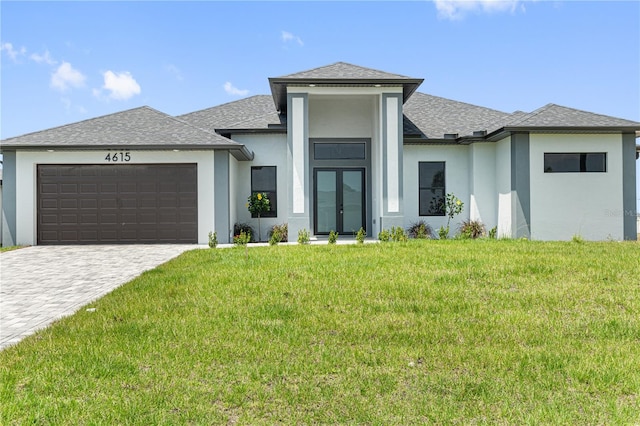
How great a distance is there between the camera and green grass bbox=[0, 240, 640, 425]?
320 centimetres

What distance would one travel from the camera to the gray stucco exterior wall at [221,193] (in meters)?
15.7

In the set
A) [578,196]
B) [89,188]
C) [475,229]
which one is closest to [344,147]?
[475,229]

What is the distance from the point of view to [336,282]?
24.1 feet

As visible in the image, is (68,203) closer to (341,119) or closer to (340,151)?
(340,151)

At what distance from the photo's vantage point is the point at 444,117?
66.3 ft

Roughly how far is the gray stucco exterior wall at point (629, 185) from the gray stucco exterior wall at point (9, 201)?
2146 cm

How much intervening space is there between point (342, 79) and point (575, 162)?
8845mm

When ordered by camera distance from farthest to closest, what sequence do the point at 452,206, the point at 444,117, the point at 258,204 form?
1. the point at 444,117
2. the point at 452,206
3. the point at 258,204

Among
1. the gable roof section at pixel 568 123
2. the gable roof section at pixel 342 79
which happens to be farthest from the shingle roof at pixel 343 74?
the gable roof section at pixel 568 123

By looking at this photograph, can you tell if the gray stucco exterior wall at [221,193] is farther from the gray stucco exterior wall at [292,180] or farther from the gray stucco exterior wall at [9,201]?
the gray stucco exterior wall at [9,201]

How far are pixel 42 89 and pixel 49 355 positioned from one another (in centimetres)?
958

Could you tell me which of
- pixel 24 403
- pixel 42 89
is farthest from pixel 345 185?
pixel 24 403

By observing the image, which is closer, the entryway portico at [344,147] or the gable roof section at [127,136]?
the gable roof section at [127,136]

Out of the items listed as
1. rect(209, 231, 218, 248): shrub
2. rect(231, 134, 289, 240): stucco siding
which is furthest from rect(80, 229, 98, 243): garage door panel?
rect(231, 134, 289, 240): stucco siding
